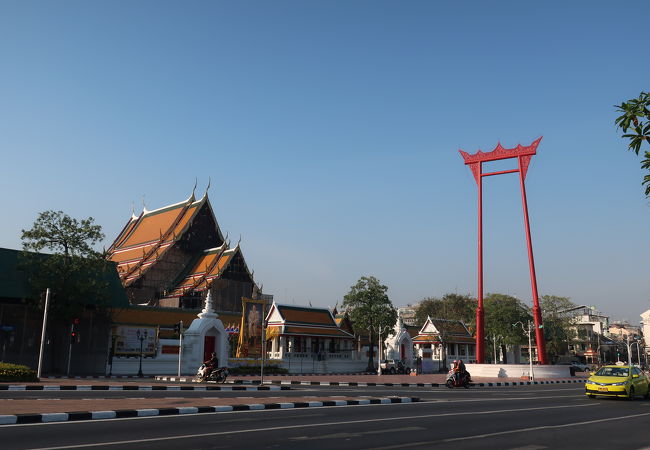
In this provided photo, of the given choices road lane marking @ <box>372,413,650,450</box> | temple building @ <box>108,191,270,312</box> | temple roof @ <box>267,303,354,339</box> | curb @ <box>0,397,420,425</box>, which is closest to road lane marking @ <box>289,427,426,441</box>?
road lane marking @ <box>372,413,650,450</box>

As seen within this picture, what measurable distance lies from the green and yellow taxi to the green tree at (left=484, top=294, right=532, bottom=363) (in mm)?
42394

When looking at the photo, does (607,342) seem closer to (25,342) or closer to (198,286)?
(198,286)

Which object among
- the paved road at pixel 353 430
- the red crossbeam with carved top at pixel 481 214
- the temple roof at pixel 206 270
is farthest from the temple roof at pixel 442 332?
the paved road at pixel 353 430

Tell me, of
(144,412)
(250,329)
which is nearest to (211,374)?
(144,412)

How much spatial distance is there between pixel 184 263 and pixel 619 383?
45.5 metres

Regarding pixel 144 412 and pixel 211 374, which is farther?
pixel 211 374

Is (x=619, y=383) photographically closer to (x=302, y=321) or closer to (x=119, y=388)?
(x=119, y=388)

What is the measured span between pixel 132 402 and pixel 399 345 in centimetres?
4124

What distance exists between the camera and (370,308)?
4766cm

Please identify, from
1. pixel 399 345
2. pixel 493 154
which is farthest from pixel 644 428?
pixel 399 345

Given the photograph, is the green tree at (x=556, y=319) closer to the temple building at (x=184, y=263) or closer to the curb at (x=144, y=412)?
the temple building at (x=184, y=263)

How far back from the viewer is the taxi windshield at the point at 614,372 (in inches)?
726

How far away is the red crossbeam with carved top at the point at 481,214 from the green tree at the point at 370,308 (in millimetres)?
8783

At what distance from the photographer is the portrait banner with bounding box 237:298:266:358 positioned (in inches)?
1604
